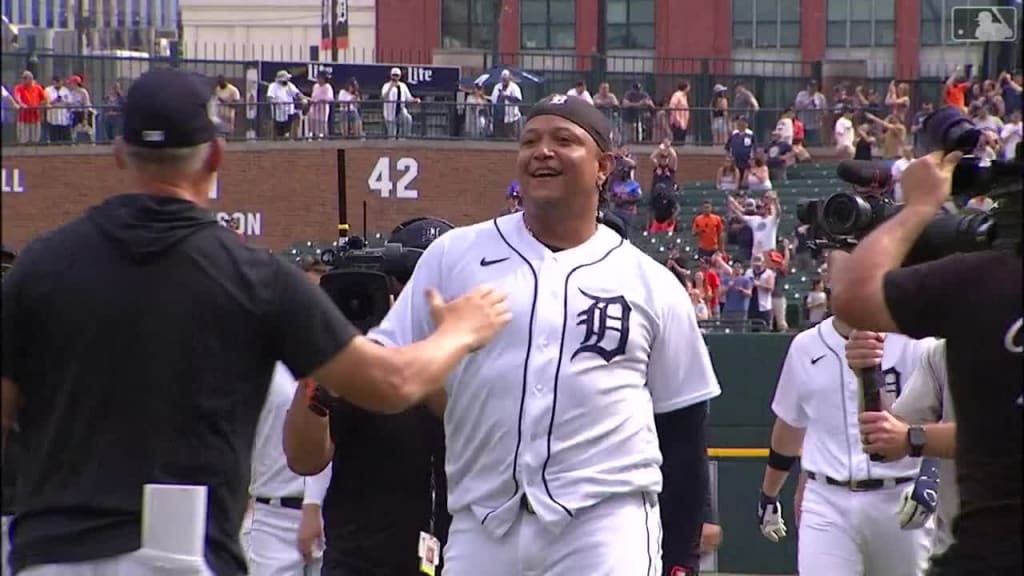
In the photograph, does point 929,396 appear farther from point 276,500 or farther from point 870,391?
point 276,500

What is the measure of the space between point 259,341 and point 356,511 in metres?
2.54

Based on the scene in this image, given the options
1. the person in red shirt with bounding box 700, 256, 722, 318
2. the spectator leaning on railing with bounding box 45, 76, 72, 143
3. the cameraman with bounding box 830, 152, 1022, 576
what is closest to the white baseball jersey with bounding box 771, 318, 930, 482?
the cameraman with bounding box 830, 152, 1022, 576

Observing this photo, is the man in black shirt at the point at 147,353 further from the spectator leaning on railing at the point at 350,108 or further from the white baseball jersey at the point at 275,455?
the spectator leaning on railing at the point at 350,108

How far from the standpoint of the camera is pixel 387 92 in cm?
3884

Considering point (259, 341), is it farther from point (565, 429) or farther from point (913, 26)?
point (913, 26)

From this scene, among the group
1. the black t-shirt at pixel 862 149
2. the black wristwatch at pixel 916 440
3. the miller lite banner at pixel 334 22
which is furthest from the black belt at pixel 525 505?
the miller lite banner at pixel 334 22

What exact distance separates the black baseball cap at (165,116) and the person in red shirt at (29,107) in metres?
29.4

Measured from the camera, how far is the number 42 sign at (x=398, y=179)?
39.5m

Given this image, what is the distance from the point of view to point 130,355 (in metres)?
4.68

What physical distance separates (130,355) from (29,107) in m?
32.5

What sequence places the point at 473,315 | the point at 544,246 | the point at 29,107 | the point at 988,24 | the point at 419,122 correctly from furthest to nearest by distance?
the point at 419,122 < the point at 29,107 < the point at 988,24 < the point at 544,246 < the point at 473,315

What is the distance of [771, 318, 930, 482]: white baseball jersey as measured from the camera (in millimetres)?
10000

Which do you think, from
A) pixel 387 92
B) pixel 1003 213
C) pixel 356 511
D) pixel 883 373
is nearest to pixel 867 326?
pixel 1003 213

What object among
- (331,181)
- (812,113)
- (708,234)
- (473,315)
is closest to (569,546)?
(473,315)
